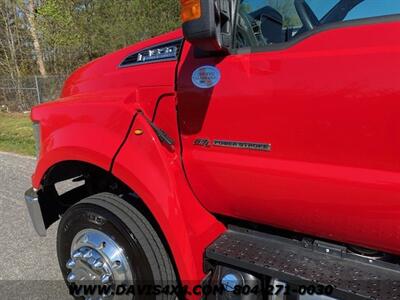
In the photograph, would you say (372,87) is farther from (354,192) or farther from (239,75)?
(239,75)

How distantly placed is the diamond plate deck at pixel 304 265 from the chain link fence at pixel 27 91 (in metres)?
15.4

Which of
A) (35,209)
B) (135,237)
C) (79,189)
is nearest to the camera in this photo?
(135,237)

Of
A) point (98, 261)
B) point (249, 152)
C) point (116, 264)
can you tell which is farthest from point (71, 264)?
point (249, 152)

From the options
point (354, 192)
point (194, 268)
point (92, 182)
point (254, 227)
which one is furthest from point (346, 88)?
point (92, 182)

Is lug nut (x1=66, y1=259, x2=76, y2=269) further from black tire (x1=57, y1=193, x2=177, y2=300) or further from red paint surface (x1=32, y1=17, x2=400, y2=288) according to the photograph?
red paint surface (x1=32, y1=17, x2=400, y2=288)

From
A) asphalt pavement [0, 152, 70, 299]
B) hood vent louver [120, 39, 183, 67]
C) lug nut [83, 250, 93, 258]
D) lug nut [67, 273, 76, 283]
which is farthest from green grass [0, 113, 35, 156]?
hood vent louver [120, 39, 183, 67]

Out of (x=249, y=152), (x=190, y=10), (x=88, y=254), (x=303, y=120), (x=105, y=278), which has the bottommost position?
(x=105, y=278)

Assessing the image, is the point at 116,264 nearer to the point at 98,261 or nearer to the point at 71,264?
the point at 98,261

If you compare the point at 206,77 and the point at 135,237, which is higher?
the point at 206,77

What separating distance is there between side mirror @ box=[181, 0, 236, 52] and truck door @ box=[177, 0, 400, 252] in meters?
0.17

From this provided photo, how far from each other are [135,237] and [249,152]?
86 cm

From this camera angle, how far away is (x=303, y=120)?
1768 mm

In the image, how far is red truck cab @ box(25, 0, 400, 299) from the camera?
1656 millimetres

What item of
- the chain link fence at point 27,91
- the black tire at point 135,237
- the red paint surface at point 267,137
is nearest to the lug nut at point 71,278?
the black tire at point 135,237
